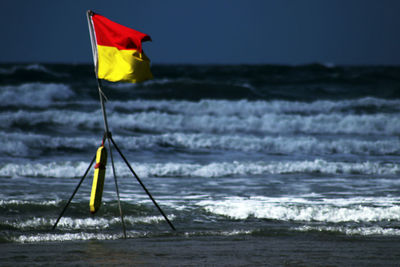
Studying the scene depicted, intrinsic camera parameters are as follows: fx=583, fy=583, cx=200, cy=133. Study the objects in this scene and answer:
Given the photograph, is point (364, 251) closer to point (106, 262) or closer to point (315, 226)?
point (315, 226)

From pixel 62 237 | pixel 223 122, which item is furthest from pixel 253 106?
pixel 62 237

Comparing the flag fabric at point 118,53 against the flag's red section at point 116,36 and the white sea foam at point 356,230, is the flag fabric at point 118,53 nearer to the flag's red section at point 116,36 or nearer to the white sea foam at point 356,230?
the flag's red section at point 116,36

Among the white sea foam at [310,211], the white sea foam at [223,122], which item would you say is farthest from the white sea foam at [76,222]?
→ the white sea foam at [223,122]

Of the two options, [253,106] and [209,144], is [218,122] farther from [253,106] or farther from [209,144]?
[209,144]

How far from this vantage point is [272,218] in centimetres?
770

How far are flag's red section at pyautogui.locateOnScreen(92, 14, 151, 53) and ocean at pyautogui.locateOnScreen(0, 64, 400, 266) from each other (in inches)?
81.8

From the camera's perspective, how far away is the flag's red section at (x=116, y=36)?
6039mm

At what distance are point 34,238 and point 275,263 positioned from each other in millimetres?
2734

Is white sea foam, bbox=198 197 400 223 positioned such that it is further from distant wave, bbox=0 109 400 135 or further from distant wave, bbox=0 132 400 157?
distant wave, bbox=0 109 400 135

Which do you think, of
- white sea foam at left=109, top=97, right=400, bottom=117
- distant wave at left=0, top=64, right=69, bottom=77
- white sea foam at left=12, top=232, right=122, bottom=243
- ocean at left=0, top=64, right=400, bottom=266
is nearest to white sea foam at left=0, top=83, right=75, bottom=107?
ocean at left=0, top=64, right=400, bottom=266

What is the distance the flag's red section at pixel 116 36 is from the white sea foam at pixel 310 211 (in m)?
2.93

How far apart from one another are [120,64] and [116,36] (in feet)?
0.97

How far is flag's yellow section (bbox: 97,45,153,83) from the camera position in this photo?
604cm

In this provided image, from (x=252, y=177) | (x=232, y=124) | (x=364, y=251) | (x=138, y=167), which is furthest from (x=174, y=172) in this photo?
(x=232, y=124)
